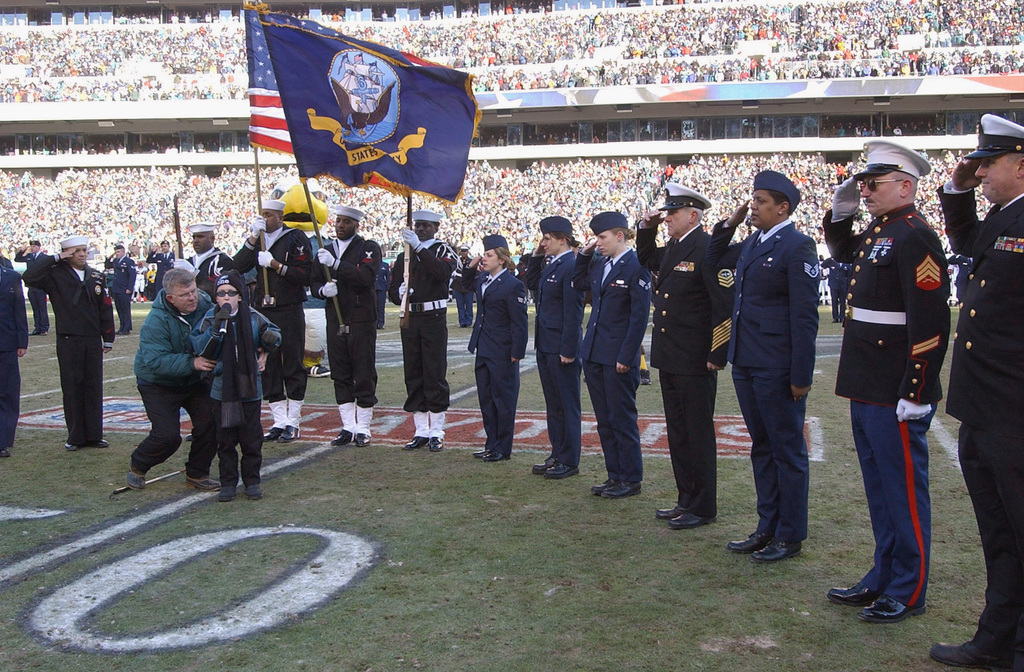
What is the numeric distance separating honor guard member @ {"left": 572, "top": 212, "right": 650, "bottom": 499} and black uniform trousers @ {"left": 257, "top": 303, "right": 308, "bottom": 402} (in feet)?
10.3

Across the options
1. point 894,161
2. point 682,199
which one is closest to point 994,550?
point 894,161

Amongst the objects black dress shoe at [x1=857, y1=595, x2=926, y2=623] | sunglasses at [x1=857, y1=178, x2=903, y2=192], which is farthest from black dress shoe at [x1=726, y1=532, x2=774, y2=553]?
sunglasses at [x1=857, y1=178, x2=903, y2=192]

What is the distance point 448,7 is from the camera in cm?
5525

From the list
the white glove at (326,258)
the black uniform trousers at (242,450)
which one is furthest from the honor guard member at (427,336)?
the black uniform trousers at (242,450)

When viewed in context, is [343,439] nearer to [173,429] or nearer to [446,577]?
[173,429]

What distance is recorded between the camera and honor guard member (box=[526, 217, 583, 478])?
7078 mm

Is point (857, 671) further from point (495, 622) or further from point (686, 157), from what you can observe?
point (686, 157)

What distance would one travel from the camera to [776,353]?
4.92m

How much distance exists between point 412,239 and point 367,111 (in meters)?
1.18

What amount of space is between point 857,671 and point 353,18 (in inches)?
2203

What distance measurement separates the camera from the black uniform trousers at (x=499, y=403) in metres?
7.62

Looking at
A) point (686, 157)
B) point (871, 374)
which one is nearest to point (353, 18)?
point (686, 157)

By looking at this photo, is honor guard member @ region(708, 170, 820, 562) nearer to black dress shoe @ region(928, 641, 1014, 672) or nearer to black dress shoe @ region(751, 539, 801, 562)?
black dress shoe @ region(751, 539, 801, 562)

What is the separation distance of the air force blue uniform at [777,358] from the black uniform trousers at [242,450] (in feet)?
10.8
